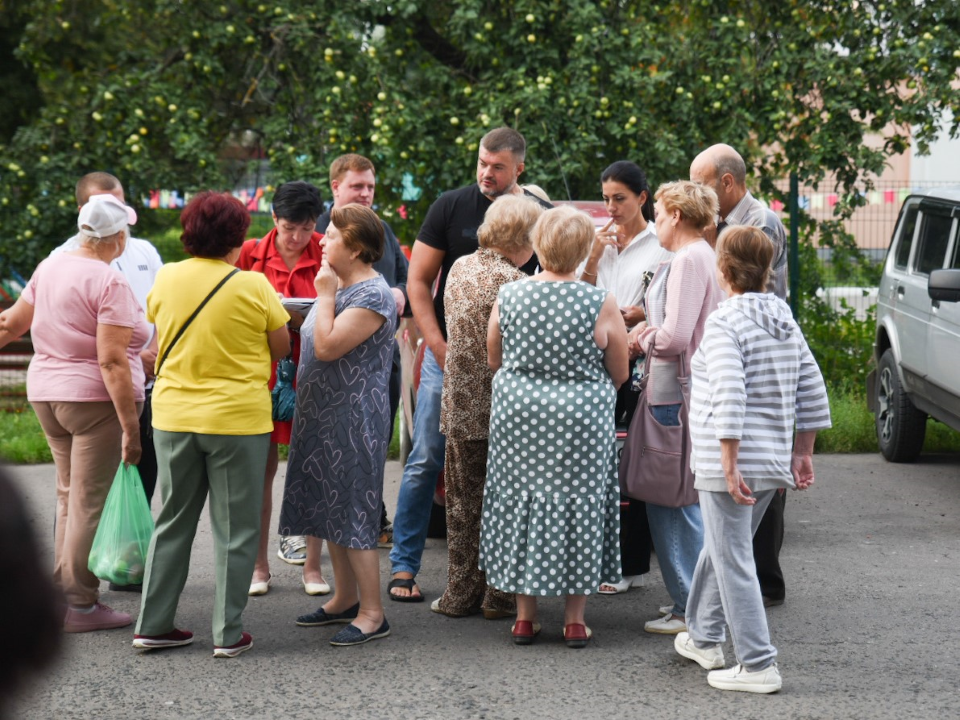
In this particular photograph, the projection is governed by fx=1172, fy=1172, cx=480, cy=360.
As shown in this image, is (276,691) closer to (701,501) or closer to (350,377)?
(350,377)

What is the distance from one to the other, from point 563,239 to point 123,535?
2.11m

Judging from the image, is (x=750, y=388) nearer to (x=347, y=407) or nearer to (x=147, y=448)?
(x=347, y=407)

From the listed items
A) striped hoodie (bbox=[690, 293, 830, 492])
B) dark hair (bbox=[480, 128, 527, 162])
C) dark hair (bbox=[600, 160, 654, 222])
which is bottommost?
striped hoodie (bbox=[690, 293, 830, 492])

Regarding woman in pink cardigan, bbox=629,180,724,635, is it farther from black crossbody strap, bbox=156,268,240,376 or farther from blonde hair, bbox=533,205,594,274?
black crossbody strap, bbox=156,268,240,376

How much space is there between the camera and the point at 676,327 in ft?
14.8

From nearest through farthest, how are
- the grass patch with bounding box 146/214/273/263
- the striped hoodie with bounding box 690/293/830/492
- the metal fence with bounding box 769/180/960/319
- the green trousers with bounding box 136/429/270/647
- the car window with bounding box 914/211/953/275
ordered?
1. the striped hoodie with bounding box 690/293/830/492
2. the green trousers with bounding box 136/429/270/647
3. the car window with bounding box 914/211/953/275
4. the metal fence with bounding box 769/180/960/319
5. the grass patch with bounding box 146/214/273/263

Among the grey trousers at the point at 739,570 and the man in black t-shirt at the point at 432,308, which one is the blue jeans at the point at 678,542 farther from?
the man in black t-shirt at the point at 432,308

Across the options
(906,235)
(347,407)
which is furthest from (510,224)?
(906,235)

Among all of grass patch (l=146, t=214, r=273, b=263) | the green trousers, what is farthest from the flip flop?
grass patch (l=146, t=214, r=273, b=263)

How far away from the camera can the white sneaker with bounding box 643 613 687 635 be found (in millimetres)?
4797

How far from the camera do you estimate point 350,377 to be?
182 inches

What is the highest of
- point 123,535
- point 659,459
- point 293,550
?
point 659,459

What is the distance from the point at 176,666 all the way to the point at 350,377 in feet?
4.20

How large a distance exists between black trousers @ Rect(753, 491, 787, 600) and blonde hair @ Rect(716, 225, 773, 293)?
50.9 inches
